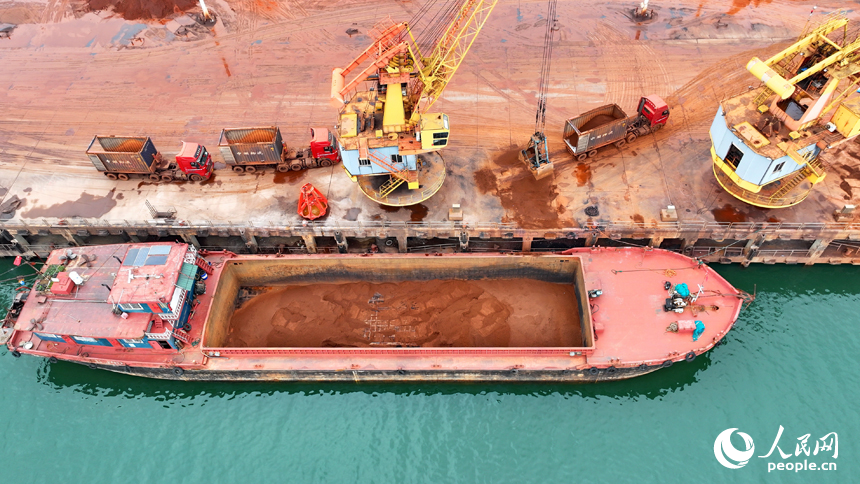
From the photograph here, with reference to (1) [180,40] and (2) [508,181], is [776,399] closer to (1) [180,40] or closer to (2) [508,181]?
(2) [508,181]

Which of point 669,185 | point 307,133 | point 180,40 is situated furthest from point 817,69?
point 180,40

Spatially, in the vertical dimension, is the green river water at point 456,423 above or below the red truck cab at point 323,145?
below

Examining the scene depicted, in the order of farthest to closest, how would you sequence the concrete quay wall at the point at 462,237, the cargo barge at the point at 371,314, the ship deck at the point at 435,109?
the ship deck at the point at 435,109, the concrete quay wall at the point at 462,237, the cargo barge at the point at 371,314

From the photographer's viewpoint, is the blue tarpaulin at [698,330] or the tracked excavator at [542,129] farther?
the tracked excavator at [542,129]

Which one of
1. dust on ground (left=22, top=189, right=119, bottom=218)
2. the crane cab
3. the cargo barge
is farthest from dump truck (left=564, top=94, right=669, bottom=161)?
dust on ground (left=22, top=189, right=119, bottom=218)

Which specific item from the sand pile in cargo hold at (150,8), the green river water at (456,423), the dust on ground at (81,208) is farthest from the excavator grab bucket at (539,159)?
the sand pile in cargo hold at (150,8)

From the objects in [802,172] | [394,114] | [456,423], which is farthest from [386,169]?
[802,172]

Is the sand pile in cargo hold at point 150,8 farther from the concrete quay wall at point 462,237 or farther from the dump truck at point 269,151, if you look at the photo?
the concrete quay wall at point 462,237
